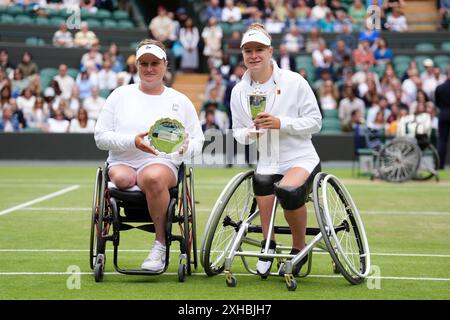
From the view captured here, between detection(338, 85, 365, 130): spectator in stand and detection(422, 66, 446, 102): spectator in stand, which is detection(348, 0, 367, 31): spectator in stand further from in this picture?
detection(338, 85, 365, 130): spectator in stand

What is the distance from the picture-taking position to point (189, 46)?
25703 millimetres

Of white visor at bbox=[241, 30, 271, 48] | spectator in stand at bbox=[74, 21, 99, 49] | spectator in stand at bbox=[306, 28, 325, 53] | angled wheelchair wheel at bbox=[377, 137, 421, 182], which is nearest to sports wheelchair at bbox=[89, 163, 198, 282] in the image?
white visor at bbox=[241, 30, 271, 48]

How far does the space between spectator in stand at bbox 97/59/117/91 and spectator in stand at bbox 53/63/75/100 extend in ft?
2.07

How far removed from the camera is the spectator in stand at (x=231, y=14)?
25797 millimetres

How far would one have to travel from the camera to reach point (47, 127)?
22.5m

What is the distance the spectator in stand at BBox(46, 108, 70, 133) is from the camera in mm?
22250

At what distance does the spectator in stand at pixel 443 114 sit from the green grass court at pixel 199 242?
423 cm

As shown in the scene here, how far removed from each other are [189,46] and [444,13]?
22.2 feet

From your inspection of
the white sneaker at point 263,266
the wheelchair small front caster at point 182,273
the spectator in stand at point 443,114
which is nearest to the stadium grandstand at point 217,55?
the spectator in stand at point 443,114

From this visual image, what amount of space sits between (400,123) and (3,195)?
7.75 m

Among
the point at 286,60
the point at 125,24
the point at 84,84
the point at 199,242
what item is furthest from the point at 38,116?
the point at 199,242

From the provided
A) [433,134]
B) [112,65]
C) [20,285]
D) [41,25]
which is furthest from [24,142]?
[20,285]

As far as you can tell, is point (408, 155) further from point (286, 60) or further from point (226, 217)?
point (226, 217)

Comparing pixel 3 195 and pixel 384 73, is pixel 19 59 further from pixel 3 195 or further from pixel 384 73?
pixel 3 195
